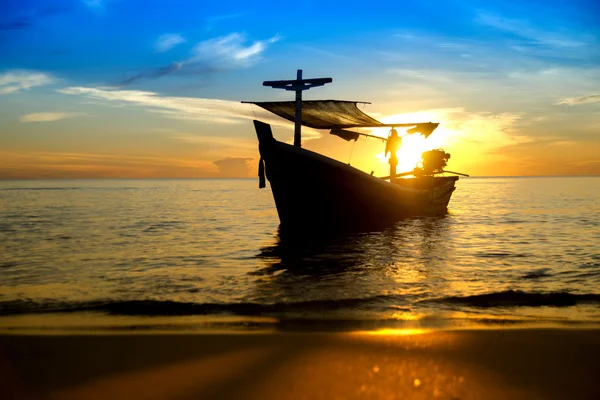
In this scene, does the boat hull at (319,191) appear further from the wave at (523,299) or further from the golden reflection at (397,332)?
the golden reflection at (397,332)

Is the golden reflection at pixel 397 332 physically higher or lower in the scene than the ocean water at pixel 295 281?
higher

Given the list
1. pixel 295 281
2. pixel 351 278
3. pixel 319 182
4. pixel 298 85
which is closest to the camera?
pixel 295 281

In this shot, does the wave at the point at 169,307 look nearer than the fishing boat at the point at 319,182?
Yes

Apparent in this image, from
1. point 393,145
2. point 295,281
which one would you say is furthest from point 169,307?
point 393,145

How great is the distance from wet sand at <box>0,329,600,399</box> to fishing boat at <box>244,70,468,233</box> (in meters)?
14.1

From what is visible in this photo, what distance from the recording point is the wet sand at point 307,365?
14.0 ft

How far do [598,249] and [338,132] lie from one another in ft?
49.3

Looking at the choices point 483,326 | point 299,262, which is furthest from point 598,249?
point 483,326

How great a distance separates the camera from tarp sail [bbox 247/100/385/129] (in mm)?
26375

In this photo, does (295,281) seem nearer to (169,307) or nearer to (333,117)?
(169,307)

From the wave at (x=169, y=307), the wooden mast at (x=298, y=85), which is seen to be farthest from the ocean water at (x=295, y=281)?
the wooden mast at (x=298, y=85)

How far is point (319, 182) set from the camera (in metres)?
20.4

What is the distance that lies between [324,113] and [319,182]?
27.4 feet

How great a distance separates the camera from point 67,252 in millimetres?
15789
